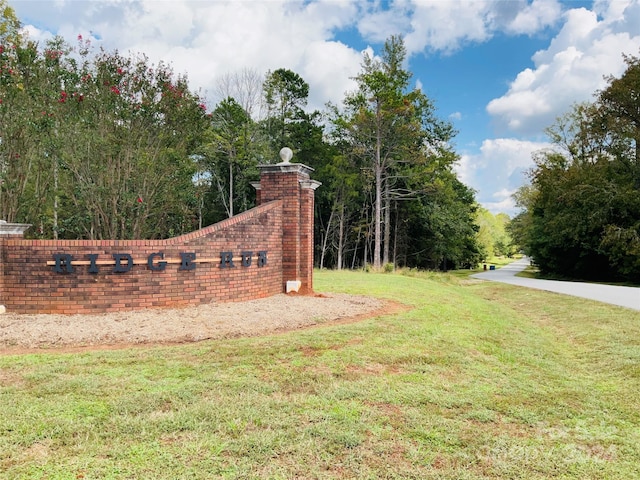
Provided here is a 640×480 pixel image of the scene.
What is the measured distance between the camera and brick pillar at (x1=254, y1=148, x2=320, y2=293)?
9.05 m

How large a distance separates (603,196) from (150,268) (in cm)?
2459

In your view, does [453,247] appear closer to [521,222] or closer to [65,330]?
[521,222]

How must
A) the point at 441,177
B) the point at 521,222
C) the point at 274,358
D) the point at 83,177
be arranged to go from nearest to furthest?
1. the point at 274,358
2. the point at 83,177
3. the point at 441,177
4. the point at 521,222

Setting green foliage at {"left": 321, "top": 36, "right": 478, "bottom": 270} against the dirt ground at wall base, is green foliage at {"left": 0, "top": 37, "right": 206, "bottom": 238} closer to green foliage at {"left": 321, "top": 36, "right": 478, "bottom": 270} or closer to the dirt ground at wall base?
the dirt ground at wall base

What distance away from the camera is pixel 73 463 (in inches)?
103

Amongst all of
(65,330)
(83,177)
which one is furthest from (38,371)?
(83,177)

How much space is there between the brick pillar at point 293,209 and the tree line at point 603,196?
64.5ft

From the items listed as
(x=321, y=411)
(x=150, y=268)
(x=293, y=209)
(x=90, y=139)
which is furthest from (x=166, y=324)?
(x=90, y=139)

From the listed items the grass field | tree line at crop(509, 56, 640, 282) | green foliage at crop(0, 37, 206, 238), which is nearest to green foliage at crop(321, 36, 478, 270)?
tree line at crop(509, 56, 640, 282)

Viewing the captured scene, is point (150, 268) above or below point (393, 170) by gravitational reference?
below

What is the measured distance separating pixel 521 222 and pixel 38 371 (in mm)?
47999

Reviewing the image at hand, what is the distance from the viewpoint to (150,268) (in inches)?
276

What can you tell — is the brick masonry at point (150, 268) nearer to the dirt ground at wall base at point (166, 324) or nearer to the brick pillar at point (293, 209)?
the brick pillar at point (293, 209)

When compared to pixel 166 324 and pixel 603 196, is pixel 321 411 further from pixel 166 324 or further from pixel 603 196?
pixel 603 196
